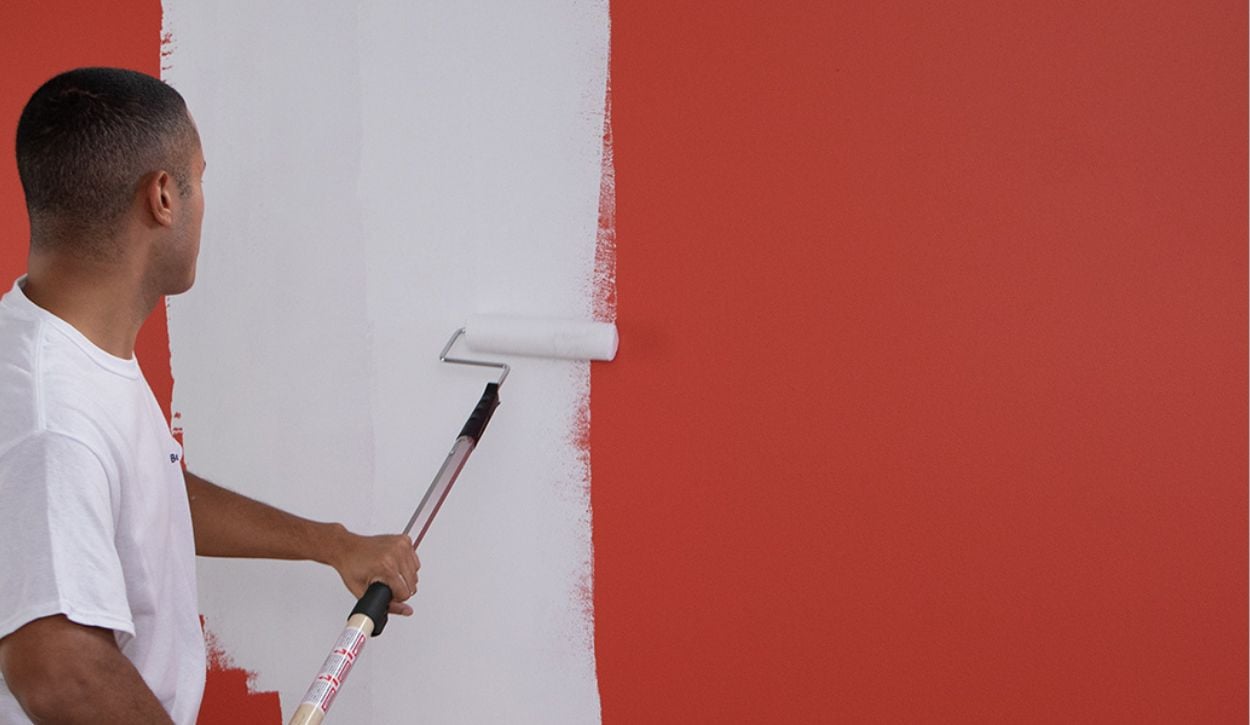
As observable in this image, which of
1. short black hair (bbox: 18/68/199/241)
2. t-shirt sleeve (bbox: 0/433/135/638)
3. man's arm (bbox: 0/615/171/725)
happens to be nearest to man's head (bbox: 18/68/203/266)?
short black hair (bbox: 18/68/199/241)

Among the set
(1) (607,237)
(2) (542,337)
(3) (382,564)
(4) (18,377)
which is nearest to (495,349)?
(2) (542,337)

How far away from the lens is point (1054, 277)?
3.61ft

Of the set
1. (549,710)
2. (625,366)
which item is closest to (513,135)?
(625,366)

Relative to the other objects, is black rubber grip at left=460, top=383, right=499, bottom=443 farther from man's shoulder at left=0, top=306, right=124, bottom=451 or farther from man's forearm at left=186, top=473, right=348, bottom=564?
man's shoulder at left=0, top=306, right=124, bottom=451

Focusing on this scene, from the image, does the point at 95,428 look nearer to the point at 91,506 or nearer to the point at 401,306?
the point at 91,506

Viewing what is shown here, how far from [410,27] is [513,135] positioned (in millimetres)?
196

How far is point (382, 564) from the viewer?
116 centimetres

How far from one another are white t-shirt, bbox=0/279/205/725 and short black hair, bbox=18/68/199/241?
90 mm

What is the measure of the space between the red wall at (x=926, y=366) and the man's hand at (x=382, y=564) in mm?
265

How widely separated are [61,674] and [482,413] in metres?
0.55

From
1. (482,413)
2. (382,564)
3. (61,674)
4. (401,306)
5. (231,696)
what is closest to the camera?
(61,674)

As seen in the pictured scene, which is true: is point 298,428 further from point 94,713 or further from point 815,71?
point 815,71

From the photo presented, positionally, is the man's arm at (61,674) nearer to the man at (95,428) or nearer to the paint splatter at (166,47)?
the man at (95,428)

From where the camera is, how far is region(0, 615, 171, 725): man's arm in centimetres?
80
